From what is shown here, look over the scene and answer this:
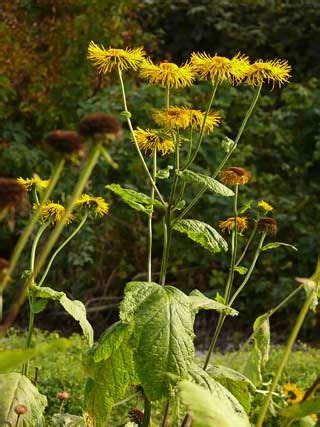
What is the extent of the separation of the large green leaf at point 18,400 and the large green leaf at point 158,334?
19 cm

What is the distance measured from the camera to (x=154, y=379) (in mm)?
1554

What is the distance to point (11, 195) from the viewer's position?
3.25ft

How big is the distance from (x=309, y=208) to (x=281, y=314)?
0.75 metres

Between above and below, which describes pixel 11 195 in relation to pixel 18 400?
above

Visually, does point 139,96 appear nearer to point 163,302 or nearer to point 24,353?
point 163,302

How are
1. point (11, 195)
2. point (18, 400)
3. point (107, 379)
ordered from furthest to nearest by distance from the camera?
point (107, 379) → point (18, 400) → point (11, 195)

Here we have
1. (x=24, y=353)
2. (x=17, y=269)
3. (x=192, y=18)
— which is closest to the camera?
(x=24, y=353)

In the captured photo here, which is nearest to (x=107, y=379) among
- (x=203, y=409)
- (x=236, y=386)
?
(x=236, y=386)

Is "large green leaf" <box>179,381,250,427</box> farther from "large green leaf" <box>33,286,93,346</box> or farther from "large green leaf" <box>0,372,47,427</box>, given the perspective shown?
"large green leaf" <box>33,286,93,346</box>

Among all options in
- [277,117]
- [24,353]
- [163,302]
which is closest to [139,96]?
[277,117]

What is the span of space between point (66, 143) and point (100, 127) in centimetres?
4

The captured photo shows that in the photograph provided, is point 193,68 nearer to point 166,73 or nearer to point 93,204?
point 166,73

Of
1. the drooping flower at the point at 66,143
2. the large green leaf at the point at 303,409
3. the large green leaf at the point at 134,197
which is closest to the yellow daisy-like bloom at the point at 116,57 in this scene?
the large green leaf at the point at 134,197

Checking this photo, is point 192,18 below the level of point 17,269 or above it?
above
